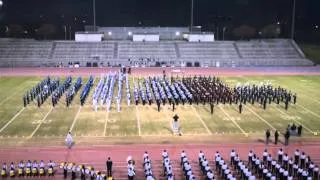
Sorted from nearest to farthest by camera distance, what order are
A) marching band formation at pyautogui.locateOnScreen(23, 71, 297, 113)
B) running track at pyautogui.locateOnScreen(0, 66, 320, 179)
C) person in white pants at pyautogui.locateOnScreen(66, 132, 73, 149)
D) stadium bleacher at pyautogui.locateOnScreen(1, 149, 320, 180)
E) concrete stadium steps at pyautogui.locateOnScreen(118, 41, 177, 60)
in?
stadium bleacher at pyautogui.locateOnScreen(1, 149, 320, 180) → running track at pyautogui.locateOnScreen(0, 66, 320, 179) → person in white pants at pyautogui.locateOnScreen(66, 132, 73, 149) → marching band formation at pyautogui.locateOnScreen(23, 71, 297, 113) → concrete stadium steps at pyautogui.locateOnScreen(118, 41, 177, 60)

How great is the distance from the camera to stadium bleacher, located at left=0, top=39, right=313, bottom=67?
5909cm

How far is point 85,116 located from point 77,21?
45322mm

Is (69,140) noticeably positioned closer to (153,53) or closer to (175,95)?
(175,95)

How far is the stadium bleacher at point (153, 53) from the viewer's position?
194 ft

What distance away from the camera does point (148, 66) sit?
58531mm

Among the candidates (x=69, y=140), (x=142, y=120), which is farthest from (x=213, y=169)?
(x=142, y=120)

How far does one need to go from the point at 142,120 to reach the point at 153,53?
33.8 m

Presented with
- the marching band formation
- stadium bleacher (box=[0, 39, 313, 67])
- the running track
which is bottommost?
the running track

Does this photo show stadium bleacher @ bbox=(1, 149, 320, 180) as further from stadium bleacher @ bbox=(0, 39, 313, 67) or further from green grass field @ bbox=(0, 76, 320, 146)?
stadium bleacher @ bbox=(0, 39, 313, 67)

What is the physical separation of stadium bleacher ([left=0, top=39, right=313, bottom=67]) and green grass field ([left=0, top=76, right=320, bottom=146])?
2367 centimetres

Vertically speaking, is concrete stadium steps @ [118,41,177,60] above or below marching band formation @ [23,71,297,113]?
above

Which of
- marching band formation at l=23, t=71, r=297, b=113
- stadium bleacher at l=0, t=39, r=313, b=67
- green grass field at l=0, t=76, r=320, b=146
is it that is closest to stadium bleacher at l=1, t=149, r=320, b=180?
green grass field at l=0, t=76, r=320, b=146

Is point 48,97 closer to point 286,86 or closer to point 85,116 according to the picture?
point 85,116

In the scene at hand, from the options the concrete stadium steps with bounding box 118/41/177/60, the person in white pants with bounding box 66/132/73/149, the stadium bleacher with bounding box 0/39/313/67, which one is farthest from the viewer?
the concrete stadium steps with bounding box 118/41/177/60
